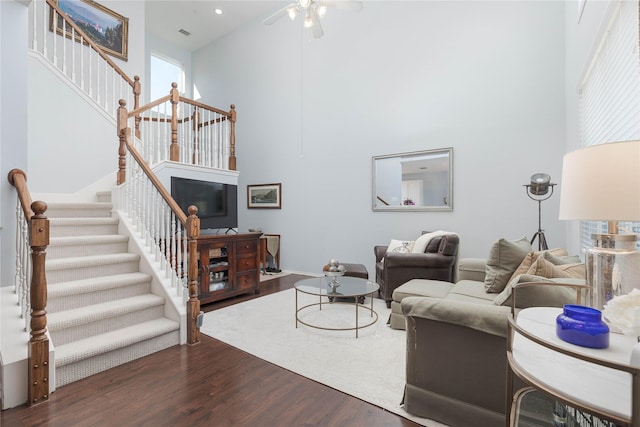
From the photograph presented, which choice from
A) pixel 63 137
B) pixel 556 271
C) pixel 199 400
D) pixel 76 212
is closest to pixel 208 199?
pixel 76 212

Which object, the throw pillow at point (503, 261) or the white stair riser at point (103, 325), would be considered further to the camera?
the throw pillow at point (503, 261)

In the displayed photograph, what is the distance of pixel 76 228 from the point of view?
124 inches

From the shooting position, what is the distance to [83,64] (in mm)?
4836

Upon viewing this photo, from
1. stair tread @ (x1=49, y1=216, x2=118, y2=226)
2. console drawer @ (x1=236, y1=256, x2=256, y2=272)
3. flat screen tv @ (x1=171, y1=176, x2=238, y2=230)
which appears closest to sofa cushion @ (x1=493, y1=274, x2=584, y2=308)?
console drawer @ (x1=236, y1=256, x2=256, y2=272)

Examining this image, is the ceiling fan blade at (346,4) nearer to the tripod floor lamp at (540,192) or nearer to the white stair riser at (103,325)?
the tripod floor lamp at (540,192)

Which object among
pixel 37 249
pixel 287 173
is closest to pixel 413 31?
pixel 287 173

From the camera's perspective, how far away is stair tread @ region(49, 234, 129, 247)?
278 cm

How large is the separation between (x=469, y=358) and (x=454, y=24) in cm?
441

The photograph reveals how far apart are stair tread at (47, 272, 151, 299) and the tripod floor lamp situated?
13.4 feet

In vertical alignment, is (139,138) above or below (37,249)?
above

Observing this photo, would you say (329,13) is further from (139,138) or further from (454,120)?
(139,138)

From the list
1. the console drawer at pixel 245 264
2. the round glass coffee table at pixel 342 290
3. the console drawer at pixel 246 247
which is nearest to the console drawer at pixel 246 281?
the console drawer at pixel 245 264

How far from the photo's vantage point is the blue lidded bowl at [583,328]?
993mm

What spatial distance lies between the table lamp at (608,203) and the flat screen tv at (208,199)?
4345 mm
